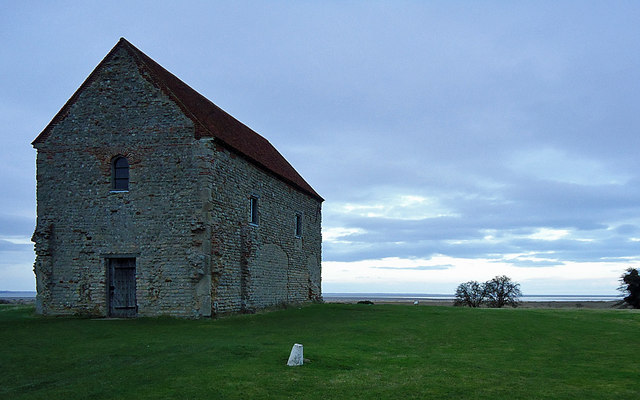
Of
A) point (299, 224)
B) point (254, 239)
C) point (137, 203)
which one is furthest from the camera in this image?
point (299, 224)

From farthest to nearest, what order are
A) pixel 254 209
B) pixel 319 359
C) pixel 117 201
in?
pixel 254 209
pixel 117 201
pixel 319 359

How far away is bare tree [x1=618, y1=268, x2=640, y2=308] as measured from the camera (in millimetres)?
38500

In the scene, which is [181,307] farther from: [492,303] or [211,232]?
[492,303]

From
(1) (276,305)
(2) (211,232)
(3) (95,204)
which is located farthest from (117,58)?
(1) (276,305)

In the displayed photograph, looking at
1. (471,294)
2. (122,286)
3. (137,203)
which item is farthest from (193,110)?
(471,294)

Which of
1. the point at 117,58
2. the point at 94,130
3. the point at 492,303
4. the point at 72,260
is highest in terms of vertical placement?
the point at 117,58

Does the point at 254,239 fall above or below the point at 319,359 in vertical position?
above

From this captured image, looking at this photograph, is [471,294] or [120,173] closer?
[120,173]

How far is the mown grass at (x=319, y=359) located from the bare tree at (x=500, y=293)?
1842 cm

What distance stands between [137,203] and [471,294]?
27.0m

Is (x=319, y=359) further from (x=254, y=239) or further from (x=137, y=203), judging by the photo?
(x=254, y=239)

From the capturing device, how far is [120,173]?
21797mm

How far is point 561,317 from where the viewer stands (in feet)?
75.0

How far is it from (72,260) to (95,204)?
2477 millimetres
